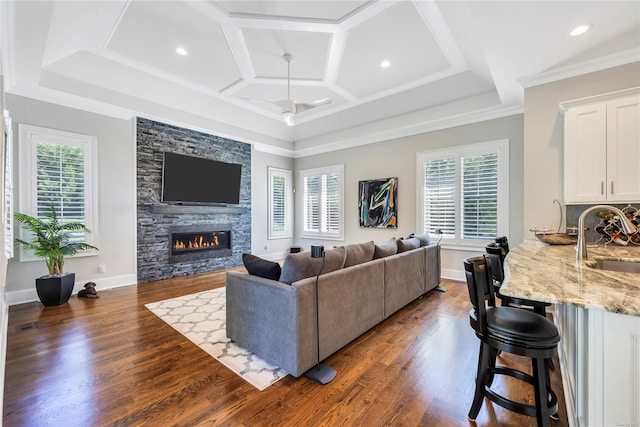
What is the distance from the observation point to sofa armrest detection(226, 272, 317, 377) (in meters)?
2.11

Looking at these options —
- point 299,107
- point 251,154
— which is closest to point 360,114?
point 299,107

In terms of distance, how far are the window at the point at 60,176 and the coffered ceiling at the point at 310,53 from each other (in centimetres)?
59

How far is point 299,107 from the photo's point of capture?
3967 mm

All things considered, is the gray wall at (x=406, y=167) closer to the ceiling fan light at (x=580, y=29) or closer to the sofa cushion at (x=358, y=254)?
the ceiling fan light at (x=580, y=29)

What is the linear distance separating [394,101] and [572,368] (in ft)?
15.6

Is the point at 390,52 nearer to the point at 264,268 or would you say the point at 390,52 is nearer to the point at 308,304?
the point at 264,268

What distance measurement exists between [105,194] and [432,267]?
5.59 metres

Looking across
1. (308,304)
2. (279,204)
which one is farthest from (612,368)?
(279,204)

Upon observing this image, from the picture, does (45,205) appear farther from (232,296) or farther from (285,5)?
(285,5)

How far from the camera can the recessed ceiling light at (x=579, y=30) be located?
101 inches

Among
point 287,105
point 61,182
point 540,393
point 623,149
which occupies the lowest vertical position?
point 540,393

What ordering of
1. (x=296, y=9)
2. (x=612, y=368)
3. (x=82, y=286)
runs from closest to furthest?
(x=612, y=368) < (x=296, y=9) < (x=82, y=286)

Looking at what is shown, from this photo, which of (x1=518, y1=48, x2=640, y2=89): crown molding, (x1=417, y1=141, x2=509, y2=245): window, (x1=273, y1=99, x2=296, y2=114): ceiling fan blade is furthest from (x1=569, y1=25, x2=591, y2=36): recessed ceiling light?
(x1=273, y1=99, x2=296, y2=114): ceiling fan blade

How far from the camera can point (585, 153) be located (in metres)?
2.98
